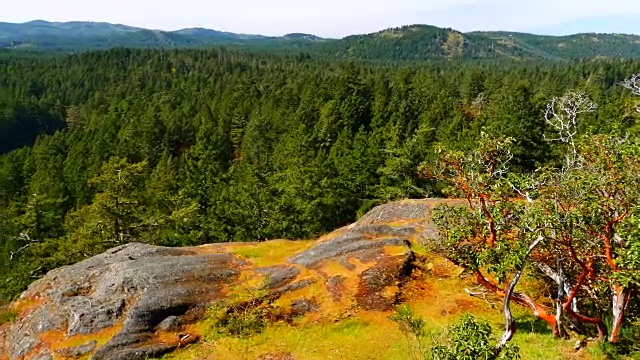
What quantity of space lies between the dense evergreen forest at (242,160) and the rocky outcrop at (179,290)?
10030mm

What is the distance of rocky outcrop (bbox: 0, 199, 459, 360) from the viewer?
962 inches

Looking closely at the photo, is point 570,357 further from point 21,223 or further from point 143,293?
point 21,223

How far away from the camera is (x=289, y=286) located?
90.9 feet

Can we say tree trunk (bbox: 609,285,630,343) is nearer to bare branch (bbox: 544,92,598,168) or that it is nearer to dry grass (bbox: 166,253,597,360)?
dry grass (bbox: 166,253,597,360)

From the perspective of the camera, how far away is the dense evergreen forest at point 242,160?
5019 centimetres

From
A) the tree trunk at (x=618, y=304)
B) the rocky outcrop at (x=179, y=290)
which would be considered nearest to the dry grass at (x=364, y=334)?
the rocky outcrop at (x=179, y=290)

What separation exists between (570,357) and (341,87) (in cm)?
9339

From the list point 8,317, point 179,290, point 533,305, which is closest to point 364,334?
point 533,305

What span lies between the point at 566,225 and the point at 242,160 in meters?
75.9

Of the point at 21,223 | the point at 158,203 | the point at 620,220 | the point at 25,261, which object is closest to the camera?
the point at 620,220

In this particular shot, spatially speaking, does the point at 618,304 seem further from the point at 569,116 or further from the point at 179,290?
the point at 179,290

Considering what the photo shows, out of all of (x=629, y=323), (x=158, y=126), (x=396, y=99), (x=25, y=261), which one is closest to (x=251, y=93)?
(x=158, y=126)

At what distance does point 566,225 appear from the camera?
1548 centimetres

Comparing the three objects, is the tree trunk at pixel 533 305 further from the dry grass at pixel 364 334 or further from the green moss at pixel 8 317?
the green moss at pixel 8 317
